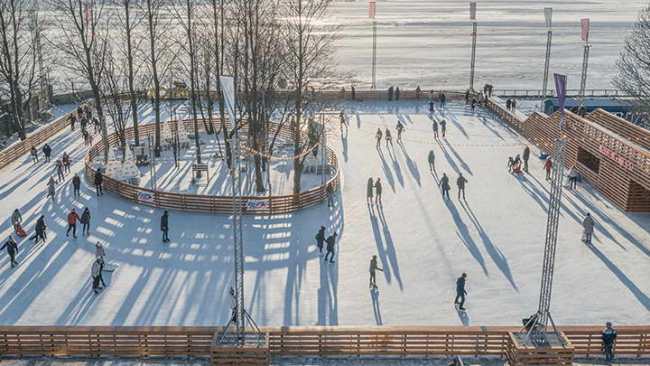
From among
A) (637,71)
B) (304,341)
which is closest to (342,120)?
(637,71)

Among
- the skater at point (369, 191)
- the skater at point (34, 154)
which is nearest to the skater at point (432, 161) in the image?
the skater at point (369, 191)

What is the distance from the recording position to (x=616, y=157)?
92.8 ft

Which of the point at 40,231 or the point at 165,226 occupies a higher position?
the point at 165,226

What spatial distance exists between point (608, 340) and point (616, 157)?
14436 millimetres

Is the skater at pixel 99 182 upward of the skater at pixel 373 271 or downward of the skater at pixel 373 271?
upward

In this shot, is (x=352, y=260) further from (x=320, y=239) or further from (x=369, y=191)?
(x=369, y=191)

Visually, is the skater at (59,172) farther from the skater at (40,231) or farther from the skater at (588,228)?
the skater at (588,228)

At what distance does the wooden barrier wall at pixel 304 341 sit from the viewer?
15.8 metres

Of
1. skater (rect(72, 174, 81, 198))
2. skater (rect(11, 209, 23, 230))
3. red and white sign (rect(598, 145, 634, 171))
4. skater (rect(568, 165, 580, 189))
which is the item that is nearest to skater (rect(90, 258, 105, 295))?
skater (rect(11, 209, 23, 230))

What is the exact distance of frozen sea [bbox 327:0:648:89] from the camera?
65312mm

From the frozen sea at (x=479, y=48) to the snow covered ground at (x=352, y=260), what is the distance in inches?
1349

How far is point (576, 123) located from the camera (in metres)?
32.8

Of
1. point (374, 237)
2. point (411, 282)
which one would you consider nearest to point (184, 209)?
point (374, 237)

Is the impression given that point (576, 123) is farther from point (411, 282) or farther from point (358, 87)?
point (358, 87)
